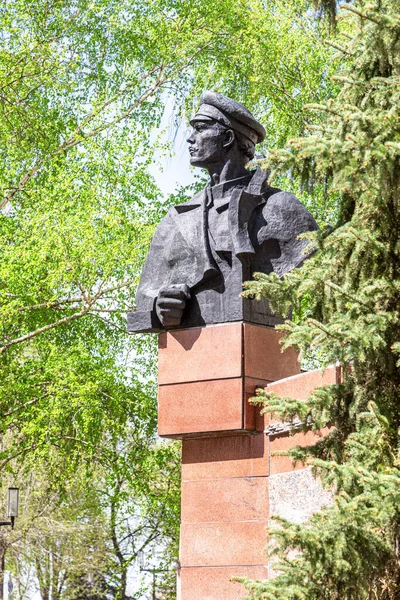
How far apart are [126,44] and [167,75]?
1.05 metres

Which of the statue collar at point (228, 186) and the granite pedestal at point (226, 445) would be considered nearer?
the granite pedestal at point (226, 445)

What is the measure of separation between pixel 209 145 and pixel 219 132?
111 mm

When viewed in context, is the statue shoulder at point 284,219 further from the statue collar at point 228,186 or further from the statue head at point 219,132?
the statue head at point 219,132

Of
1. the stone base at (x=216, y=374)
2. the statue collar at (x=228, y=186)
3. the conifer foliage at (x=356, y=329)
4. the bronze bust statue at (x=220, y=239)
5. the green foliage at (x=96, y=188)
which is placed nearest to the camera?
the conifer foliage at (x=356, y=329)

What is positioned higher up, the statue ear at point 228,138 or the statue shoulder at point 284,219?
the statue ear at point 228,138

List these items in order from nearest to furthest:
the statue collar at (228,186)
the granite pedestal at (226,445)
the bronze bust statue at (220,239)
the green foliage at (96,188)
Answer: the granite pedestal at (226,445)
the bronze bust statue at (220,239)
the statue collar at (228,186)
the green foliage at (96,188)

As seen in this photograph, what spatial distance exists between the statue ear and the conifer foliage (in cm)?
197

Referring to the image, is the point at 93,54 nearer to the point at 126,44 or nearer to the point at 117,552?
the point at 126,44

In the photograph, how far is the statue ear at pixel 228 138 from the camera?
23.7 feet

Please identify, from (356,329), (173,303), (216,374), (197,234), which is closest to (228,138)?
(197,234)

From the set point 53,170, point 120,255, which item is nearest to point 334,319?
point 120,255

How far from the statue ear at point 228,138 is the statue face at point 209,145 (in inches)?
0.6

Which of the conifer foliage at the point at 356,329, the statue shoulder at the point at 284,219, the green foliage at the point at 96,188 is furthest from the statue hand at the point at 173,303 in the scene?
the green foliage at the point at 96,188

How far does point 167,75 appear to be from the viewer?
18.2m
